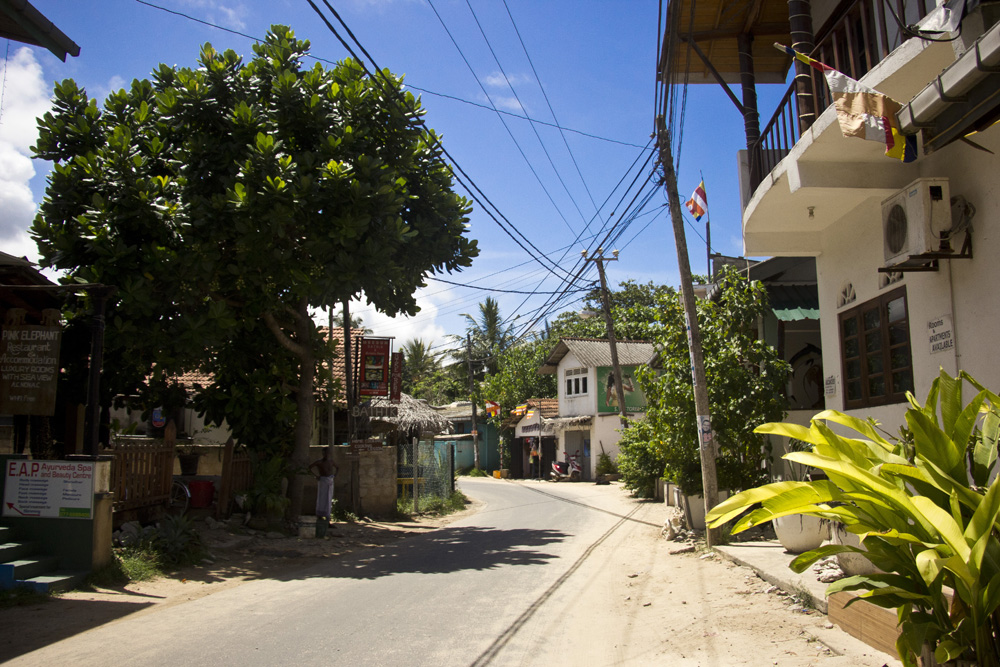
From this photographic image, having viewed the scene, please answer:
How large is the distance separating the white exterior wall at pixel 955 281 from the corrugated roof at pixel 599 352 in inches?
1092

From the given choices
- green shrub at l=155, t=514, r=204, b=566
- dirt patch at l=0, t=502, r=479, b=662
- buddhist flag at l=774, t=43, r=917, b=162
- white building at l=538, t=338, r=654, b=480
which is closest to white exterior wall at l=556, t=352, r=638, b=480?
white building at l=538, t=338, r=654, b=480

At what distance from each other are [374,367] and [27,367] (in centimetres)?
909

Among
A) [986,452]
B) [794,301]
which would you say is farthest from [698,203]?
[986,452]

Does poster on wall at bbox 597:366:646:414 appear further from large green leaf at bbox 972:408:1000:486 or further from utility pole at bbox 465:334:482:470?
large green leaf at bbox 972:408:1000:486

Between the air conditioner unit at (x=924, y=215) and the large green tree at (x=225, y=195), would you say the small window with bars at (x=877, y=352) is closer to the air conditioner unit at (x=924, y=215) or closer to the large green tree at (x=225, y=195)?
the air conditioner unit at (x=924, y=215)

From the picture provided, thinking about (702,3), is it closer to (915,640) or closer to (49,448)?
(915,640)

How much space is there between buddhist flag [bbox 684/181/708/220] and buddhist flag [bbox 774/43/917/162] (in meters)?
8.11

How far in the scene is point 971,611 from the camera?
338 centimetres

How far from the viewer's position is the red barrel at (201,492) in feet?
45.4

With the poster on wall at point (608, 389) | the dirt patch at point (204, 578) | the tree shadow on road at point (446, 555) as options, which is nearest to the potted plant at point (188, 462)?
the dirt patch at point (204, 578)

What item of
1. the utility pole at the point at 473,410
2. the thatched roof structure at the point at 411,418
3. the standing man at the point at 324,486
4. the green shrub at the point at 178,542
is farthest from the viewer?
the utility pole at the point at 473,410

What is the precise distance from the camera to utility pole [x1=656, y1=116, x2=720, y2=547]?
1142cm

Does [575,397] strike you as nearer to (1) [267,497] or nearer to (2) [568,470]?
(2) [568,470]

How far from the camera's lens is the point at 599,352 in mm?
37969
